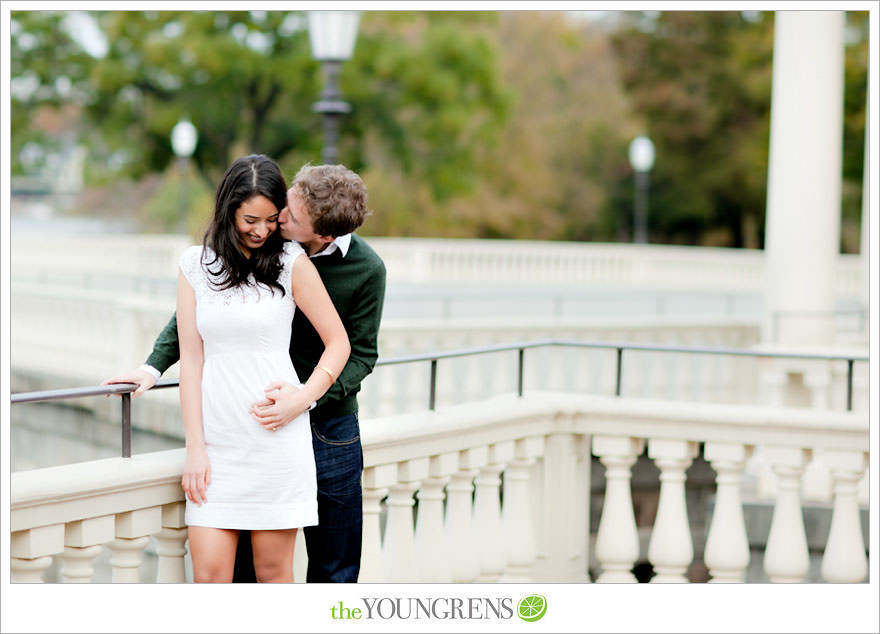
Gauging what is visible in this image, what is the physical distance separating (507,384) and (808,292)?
8.05 ft

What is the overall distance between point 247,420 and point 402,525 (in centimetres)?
125

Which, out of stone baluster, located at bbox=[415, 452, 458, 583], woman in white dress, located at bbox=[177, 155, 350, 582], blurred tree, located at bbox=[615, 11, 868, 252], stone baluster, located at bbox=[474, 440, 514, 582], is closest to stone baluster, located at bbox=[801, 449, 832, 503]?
stone baluster, located at bbox=[474, 440, 514, 582]

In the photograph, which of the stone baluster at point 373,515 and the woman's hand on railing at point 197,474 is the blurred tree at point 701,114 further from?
the woman's hand on railing at point 197,474

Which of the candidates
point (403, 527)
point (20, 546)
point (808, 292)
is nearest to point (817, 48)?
point (808, 292)

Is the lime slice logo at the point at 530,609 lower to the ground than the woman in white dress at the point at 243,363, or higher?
lower

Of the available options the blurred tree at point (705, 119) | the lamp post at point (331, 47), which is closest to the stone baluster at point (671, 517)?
the lamp post at point (331, 47)

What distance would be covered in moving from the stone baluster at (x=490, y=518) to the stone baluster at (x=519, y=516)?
0.08 m

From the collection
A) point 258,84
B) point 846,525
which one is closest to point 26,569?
point 846,525

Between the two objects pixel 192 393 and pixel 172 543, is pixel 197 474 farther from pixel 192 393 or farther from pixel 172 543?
pixel 172 543

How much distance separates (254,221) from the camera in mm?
3182

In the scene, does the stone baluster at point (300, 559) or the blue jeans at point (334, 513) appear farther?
the stone baluster at point (300, 559)

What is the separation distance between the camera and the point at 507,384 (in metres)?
9.55

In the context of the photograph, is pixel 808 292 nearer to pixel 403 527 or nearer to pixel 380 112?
pixel 403 527

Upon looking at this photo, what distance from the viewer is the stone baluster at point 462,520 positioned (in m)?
A: 4.55
